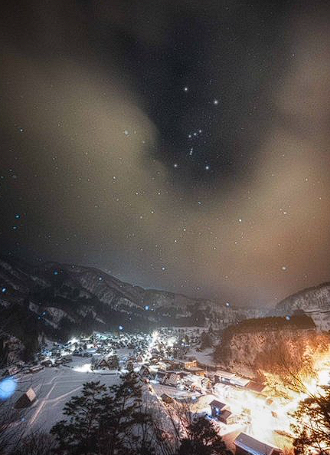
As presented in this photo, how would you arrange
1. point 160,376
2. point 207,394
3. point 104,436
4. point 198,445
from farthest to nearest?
1. point 160,376
2. point 207,394
3. point 104,436
4. point 198,445

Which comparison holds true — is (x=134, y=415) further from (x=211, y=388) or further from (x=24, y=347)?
(x=24, y=347)

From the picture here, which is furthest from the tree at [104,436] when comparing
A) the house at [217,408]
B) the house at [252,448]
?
Result: the house at [217,408]

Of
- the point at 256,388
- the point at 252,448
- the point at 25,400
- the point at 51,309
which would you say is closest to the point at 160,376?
the point at 256,388

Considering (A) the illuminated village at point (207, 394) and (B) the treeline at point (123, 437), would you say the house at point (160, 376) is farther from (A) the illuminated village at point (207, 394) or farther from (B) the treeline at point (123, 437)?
(B) the treeline at point (123, 437)

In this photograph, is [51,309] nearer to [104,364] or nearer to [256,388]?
[104,364]

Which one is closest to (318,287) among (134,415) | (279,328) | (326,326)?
(326,326)

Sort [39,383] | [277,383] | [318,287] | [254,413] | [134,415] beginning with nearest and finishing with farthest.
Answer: [134,415] → [254,413] → [277,383] → [39,383] → [318,287]

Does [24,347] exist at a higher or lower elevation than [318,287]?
lower

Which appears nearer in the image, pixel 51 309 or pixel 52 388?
pixel 52 388
